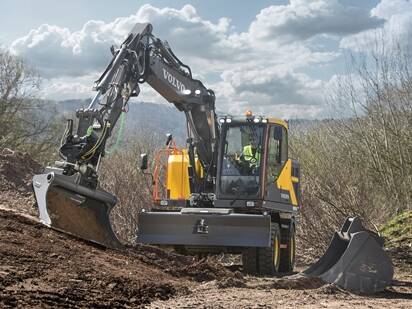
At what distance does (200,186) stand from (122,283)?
5.11m

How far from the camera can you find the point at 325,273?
9.01 m

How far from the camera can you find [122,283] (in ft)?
21.8

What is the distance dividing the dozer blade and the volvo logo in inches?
112

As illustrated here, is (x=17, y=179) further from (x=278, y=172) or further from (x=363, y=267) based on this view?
(x=363, y=267)

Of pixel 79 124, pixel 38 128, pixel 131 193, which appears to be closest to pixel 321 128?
pixel 131 193

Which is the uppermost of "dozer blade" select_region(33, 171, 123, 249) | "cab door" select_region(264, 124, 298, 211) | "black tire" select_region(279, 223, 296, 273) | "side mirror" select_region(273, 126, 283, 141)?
"side mirror" select_region(273, 126, 283, 141)

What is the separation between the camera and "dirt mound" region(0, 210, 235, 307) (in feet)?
17.8

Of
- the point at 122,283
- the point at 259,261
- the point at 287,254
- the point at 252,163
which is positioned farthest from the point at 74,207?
the point at 287,254

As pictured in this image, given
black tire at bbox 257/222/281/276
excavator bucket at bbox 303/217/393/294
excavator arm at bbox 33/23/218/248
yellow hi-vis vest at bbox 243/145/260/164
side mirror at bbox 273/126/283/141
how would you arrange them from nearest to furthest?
excavator arm at bbox 33/23/218/248 → excavator bucket at bbox 303/217/393/294 → black tire at bbox 257/222/281/276 → yellow hi-vis vest at bbox 243/145/260/164 → side mirror at bbox 273/126/283/141

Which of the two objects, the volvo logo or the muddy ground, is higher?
the volvo logo

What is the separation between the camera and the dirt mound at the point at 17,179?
41.3ft

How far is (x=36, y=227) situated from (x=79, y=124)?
1.75 metres

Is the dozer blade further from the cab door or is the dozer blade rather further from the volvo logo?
the cab door

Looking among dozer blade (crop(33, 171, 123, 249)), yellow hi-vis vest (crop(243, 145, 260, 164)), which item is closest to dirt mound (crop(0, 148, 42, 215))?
dozer blade (crop(33, 171, 123, 249))
